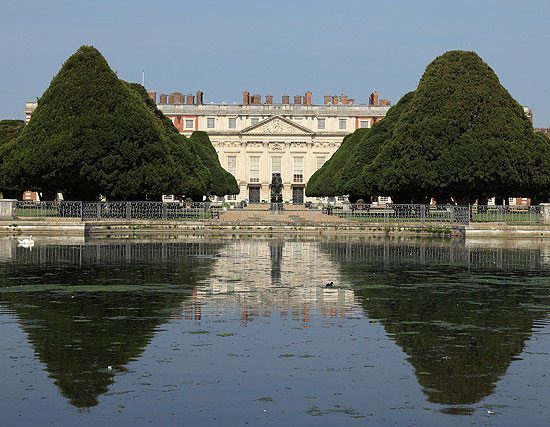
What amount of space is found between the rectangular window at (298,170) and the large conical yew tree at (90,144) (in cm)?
9126

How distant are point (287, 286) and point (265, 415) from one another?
410 inches

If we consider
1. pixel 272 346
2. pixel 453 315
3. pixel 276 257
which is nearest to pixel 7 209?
pixel 276 257

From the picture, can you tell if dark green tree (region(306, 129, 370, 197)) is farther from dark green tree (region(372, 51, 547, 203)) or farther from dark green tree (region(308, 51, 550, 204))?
dark green tree (region(372, 51, 547, 203))

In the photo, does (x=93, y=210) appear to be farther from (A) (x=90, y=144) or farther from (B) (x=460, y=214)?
(B) (x=460, y=214)

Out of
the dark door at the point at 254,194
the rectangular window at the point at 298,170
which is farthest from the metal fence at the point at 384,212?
the dark door at the point at 254,194

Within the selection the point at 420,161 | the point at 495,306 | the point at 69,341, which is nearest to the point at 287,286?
the point at 495,306

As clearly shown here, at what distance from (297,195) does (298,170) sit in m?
3.81

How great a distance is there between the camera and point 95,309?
601 inches

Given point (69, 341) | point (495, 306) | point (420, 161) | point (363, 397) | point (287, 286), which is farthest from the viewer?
Answer: point (420, 161)

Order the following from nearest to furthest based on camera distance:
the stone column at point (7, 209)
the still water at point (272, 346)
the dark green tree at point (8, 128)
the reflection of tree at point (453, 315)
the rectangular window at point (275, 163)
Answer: the still water at point (272, 346) → the reflection of tree at point (453, 315) → the stone column at point (7, 209) → the dark green tree at point (8, 128) → the rectangular window at point (275, 163)

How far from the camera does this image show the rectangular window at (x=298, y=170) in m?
144

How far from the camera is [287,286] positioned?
19016 mm

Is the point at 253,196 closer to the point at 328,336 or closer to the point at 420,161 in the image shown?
the point at 420,161

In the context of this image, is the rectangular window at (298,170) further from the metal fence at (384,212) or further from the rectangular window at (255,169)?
the metal fence at (384,212)
